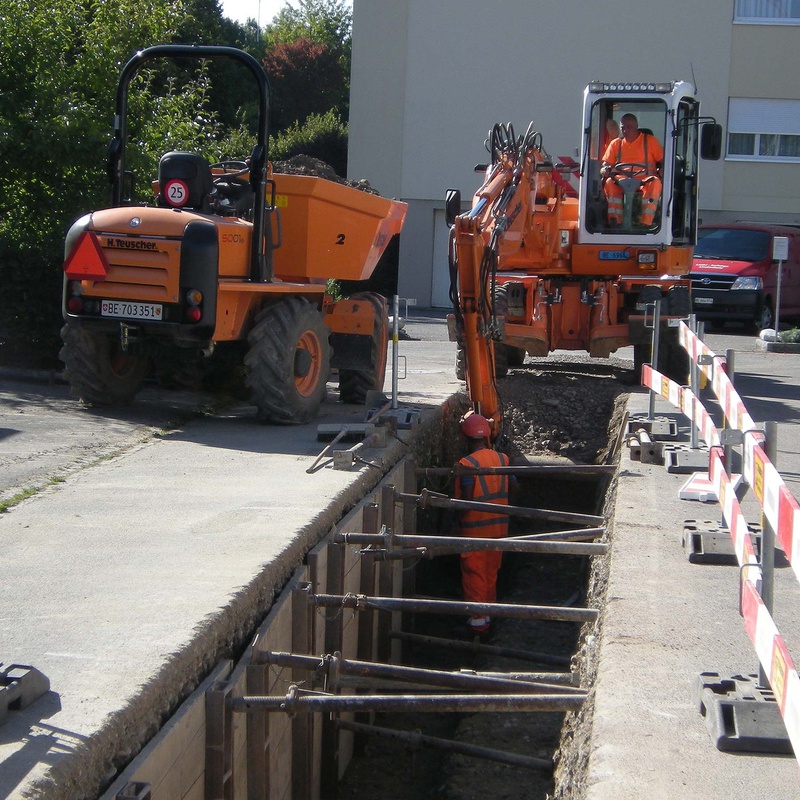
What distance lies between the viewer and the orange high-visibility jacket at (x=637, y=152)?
12.3 m

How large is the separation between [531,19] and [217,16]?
65.7ft

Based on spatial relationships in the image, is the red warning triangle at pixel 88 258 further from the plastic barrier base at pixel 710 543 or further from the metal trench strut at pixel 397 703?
the plastic barrier base at pixel 710 543

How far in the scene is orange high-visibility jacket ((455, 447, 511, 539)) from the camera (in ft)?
29.9

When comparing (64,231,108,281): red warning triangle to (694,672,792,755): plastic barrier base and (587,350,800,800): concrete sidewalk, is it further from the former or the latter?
(694,672,792,755): plastic barrier base

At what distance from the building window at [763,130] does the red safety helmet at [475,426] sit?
19.0 m

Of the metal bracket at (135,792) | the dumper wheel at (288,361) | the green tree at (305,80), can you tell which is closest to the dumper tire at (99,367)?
the dumper wheel at (288,361)

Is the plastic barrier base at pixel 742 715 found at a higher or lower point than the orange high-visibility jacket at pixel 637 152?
lower

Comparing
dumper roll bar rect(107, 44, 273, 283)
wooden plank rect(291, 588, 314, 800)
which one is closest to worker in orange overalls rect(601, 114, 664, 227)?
dumper roll bar rect(107, 44, 273, 283)

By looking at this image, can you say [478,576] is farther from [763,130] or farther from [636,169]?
[763,130]

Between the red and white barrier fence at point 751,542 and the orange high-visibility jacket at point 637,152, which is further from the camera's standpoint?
the orange high-visibility jacket at point 637,152

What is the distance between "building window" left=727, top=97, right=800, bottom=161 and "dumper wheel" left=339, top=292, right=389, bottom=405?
18.1 m

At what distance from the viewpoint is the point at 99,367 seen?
921cm

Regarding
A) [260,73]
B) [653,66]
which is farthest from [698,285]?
[260,73]

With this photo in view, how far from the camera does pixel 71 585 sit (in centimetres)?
493
